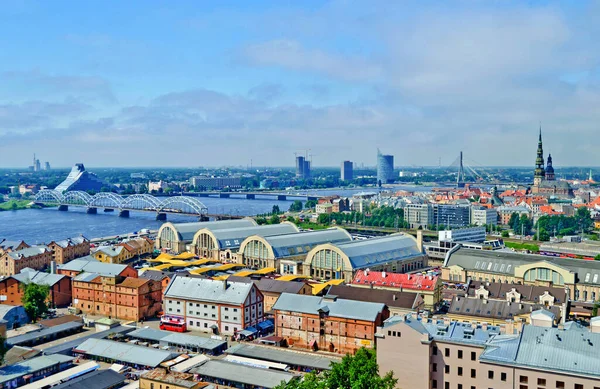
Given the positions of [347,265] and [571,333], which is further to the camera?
[347,265]

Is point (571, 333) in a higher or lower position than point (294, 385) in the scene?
higher

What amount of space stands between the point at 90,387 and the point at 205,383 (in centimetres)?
387

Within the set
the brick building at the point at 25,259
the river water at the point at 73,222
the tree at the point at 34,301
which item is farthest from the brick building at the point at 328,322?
the river water at the point at 73,222

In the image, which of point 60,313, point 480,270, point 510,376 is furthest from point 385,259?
point 510,376

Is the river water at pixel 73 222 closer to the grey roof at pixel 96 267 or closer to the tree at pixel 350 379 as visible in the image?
the grey roof at pixel 96 267

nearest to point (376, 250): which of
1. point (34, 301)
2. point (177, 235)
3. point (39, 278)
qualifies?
point (177, 235)

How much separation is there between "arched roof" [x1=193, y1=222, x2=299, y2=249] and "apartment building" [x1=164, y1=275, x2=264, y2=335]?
57.1 feet

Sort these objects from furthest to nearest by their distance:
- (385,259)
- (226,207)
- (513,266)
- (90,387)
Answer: (226,207) < (385,259) < (513,266) < (90,387)

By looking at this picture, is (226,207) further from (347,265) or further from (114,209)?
(347,265)

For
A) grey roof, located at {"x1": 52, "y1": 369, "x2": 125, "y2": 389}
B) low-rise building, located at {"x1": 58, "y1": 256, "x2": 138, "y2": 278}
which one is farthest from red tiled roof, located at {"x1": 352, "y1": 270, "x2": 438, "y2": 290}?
grey roof, located at {"x1": 52, "y1": 369, "x2": 125, "y2": 389}

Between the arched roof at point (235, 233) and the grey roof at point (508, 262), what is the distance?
1743cm

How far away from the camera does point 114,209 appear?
3967 inches

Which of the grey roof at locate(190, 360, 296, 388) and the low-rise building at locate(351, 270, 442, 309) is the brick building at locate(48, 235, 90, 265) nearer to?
the low-rise building at locate(351, 270, 442, 309)

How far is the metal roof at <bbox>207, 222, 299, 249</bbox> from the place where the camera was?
48.1 m
